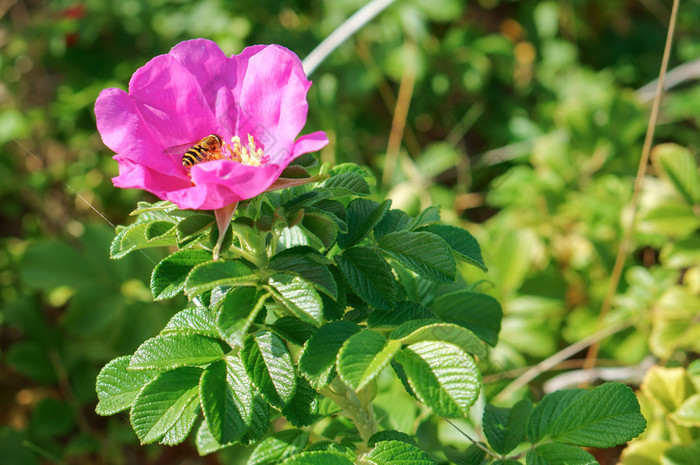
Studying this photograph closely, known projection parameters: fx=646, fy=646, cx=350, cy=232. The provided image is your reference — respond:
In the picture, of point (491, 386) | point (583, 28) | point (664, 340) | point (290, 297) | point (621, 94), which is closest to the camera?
point (290, 297)

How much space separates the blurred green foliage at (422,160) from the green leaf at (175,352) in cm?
87

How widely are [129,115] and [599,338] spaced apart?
117 centimetres

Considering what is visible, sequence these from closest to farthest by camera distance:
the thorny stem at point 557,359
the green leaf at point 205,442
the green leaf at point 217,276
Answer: the green leaf at point 217,276 → the green leaf at point 205,442 → the thorny stem at point 557,359

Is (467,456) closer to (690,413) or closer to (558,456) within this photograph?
(558,456)

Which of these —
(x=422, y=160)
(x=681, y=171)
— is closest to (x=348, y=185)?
(x=681, y=171)

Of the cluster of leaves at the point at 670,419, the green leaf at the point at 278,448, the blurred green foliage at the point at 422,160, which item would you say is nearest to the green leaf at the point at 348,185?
the green leaf at the point at 278,448

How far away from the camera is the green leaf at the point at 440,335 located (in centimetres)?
65

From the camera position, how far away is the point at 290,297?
24.5 inches

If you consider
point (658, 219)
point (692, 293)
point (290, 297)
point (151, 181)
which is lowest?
point (692, 293)

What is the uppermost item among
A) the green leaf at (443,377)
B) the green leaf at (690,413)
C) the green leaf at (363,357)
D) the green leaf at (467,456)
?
the green leaf at (363,357)

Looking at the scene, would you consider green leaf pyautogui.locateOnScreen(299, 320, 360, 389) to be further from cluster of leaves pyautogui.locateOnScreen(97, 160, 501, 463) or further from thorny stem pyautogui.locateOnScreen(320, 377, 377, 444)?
thorny stem pyautogui.locateOnScreen(320, 377, 377, 444)

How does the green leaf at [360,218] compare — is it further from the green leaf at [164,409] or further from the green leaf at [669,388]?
the green leaf at [669,388]

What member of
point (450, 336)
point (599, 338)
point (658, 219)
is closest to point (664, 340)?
point (599, 338)

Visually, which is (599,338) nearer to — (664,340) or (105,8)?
(664,340)
